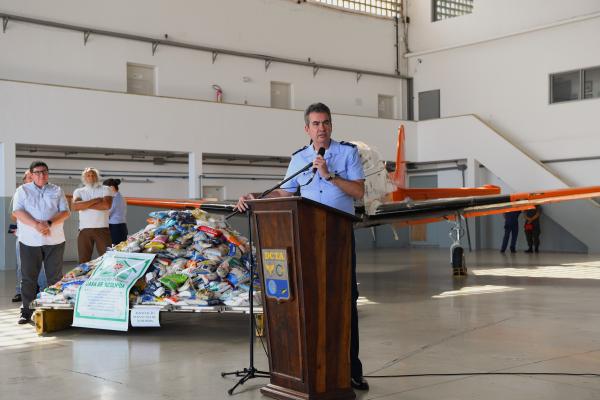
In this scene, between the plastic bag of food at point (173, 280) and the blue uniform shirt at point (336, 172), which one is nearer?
the blue uniform shirt at point (336, 172)

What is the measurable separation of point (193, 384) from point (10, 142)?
1259cm

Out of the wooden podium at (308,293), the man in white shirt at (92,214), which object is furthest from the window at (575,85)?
the wooden podium at (308,293)

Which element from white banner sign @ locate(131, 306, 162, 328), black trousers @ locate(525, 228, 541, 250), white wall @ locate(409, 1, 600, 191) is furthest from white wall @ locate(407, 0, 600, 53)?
white banner sign @ locate(131, 306, 162, 328)

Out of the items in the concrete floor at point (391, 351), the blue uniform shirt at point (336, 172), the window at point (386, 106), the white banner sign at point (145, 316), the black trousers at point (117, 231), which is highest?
the window at point (386, 106)

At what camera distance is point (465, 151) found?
22922 millimetres

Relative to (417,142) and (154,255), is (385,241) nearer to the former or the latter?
(417,142)

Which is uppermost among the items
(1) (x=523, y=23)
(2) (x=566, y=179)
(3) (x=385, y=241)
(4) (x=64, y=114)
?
(1) (x=523, y=23)

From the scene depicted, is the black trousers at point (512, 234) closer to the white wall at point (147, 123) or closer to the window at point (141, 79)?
the white wall at point (147, 123)

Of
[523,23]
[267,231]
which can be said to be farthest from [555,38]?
[267,231]

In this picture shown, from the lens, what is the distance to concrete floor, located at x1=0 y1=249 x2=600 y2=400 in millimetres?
4344

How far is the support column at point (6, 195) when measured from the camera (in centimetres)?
1549

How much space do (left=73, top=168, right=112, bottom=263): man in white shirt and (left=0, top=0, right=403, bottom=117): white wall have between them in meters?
9.42

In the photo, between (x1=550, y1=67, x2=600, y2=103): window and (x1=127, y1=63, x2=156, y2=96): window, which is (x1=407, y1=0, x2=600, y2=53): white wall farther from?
(x1=127, y1=63, x2=156, y2=96): window

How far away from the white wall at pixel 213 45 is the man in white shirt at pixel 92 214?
942 centimetres
